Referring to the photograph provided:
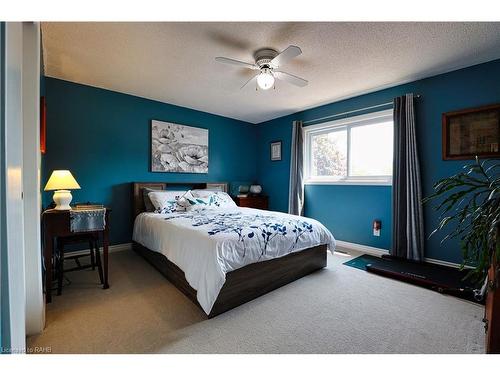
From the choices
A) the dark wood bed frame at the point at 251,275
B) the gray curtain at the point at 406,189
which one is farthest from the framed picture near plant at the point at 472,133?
the dark wood bed frame at the point at 251,275

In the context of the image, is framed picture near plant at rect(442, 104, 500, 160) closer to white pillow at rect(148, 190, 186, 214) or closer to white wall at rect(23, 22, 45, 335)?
white pillow at rect(148, 190, 186, 214)

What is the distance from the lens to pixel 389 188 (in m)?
3.21

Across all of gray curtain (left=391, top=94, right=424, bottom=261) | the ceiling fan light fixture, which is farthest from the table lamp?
gray curtain (left=391, top=94, right=424, bottom=261)

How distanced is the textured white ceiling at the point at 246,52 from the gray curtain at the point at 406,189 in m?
0.49

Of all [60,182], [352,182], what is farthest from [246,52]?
[352,182]

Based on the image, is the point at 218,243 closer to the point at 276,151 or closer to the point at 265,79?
the point at 265,79

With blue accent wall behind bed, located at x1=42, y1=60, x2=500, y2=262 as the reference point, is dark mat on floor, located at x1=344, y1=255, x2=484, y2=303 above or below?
below

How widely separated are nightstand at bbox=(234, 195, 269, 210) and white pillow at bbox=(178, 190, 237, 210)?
2.20 feet

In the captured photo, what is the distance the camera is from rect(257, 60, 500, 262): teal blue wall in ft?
8.43

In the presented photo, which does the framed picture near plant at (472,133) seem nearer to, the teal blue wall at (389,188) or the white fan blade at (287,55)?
the teal blue wall at (389,188)

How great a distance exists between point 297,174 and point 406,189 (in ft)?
5.66

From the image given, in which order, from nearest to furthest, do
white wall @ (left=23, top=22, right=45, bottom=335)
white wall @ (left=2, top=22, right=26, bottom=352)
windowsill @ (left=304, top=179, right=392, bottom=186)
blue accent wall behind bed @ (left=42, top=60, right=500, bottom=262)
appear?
white wall @ (left=2, top=22, right=26, bottom=352) → white wall @ (left=23, top=22, right=45, bottom=335) → blue accent wall behind bed @ (left=42, top=60, right=500, bottom=262) → windowsill @ (left=304, top=179, right=392, bottom=186)

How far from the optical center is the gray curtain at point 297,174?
4133 millimetres
